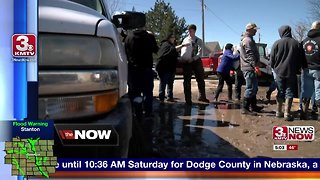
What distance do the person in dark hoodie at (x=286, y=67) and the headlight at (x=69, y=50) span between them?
1.16m

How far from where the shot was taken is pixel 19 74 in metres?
1.55

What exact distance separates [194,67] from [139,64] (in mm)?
427

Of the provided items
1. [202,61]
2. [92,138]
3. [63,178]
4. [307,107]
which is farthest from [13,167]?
[307,107]

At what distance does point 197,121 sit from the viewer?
2.39 meters

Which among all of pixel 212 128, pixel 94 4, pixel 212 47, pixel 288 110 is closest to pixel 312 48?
pixel 288 110

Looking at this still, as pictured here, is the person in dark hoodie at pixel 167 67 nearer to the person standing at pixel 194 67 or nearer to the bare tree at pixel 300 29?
the person standing at pixel 194 67

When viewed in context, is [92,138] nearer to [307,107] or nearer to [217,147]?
[217,147]

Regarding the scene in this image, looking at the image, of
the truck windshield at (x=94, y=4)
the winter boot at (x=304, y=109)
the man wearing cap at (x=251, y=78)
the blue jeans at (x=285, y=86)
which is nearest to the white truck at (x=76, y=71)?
the truck windshield at (x=94, y=4)

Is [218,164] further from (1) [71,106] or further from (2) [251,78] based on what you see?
(2) [251,78]

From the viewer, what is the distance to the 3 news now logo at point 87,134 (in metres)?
1.54

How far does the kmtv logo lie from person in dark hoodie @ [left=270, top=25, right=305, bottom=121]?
1.16m

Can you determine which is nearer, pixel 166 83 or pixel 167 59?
pixel 167 59

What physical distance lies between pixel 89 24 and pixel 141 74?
0.98 meters

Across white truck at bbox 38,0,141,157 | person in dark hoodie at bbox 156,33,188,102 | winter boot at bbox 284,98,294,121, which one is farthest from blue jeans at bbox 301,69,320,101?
white truck at bbox 38,0,141,157
